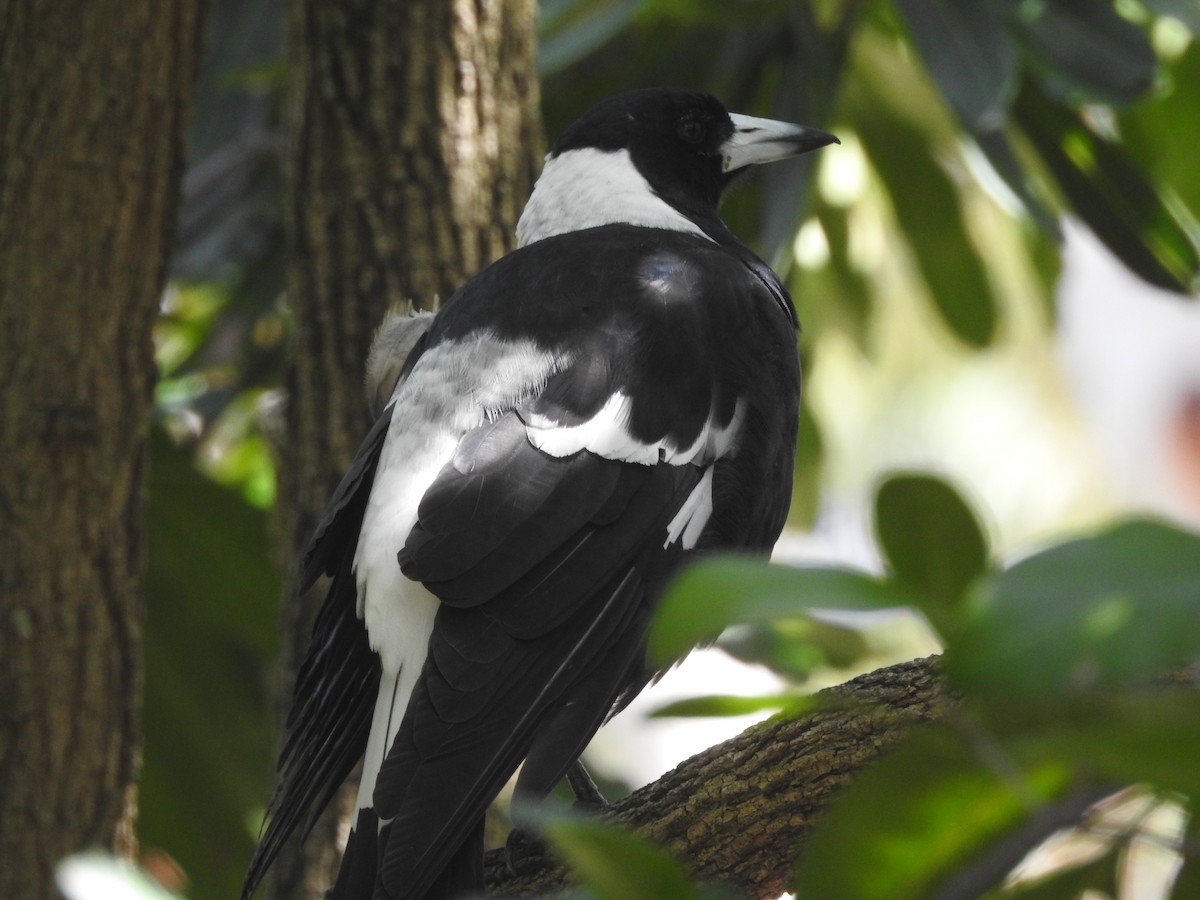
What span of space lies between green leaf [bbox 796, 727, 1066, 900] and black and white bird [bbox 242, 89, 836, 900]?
68 centimetres

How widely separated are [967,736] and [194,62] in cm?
173

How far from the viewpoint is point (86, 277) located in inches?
74.3

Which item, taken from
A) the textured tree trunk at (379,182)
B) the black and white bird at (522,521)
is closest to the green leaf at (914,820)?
the black and white bird at (522,521)

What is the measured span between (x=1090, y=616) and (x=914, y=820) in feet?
0.46

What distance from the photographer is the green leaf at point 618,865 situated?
22.5 inches

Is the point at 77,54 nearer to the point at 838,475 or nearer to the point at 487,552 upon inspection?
the point at 487,552

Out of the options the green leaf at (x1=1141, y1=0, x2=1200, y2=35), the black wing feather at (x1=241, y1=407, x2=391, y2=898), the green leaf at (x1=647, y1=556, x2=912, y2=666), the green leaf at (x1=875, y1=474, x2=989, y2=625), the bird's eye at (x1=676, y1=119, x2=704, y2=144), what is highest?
the bird's eye at (x1=676, y1=119, x2=704, y2=144)

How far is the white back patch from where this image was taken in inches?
81.4

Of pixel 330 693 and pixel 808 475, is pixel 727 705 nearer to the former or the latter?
pixel 330 693

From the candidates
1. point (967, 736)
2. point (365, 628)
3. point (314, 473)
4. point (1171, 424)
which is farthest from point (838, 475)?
point (967, 736)

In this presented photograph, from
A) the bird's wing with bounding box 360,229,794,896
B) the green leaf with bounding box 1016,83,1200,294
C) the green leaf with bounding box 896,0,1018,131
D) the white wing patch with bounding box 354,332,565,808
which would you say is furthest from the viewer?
the green leaf with bounding box 1016,83,1200,294

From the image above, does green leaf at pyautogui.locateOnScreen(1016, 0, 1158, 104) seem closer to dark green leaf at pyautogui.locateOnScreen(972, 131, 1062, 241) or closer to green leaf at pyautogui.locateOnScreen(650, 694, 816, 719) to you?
dark green leaf at pyautogui.locateOnScreen(972, 131, 1062, 241)

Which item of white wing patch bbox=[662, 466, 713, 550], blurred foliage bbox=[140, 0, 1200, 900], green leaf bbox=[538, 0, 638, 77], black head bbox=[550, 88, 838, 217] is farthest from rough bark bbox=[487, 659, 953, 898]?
green leaf bbox=[538, 0, 638, 77]

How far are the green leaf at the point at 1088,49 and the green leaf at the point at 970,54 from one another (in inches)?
2.7
